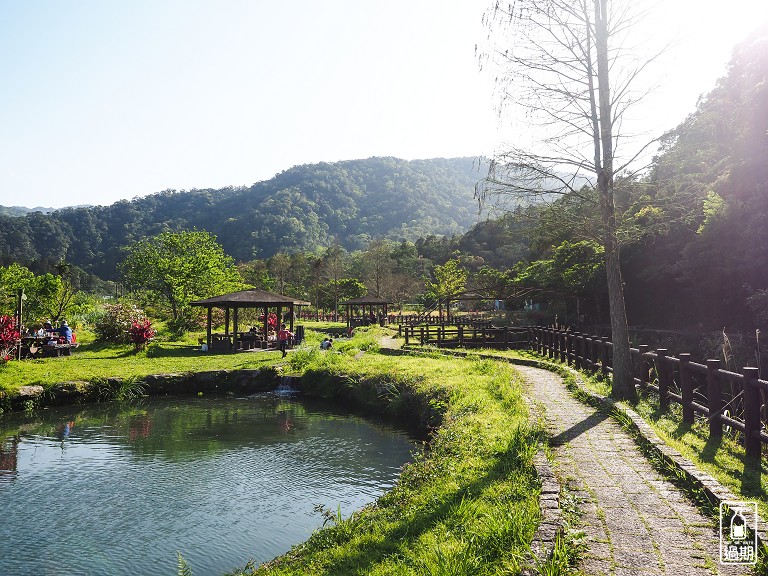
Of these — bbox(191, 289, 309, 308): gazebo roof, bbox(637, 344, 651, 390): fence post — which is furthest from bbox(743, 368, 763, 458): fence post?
bbox(191, 289, 309, 308): gazebo roof

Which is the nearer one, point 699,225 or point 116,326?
point 116,326

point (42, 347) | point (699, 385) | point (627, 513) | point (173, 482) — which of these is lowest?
point (173, 482)

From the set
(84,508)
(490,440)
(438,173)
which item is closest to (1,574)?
(84,508)

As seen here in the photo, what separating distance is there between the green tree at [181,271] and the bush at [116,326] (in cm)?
401

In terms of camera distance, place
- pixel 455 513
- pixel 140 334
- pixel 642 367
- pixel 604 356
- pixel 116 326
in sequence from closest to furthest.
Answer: pixel 455 513
pixel 642 367
pixel 604 356
pixel 140 334
pixel 116 326

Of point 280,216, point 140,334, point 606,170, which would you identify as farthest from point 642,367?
point 280,216

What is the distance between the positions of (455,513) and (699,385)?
5902 millimetres

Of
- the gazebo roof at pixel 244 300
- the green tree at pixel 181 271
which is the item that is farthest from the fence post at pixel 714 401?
the green tree at pixel 181 271

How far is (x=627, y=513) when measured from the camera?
163 inches

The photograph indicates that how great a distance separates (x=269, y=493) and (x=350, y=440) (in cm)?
324

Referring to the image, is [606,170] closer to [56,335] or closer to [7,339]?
[7,339]

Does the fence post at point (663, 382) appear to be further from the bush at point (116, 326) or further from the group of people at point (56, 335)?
the bush at point (116, 326)

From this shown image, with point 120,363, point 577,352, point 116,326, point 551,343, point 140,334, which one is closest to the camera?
point 577,352

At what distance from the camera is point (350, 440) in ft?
35.2
